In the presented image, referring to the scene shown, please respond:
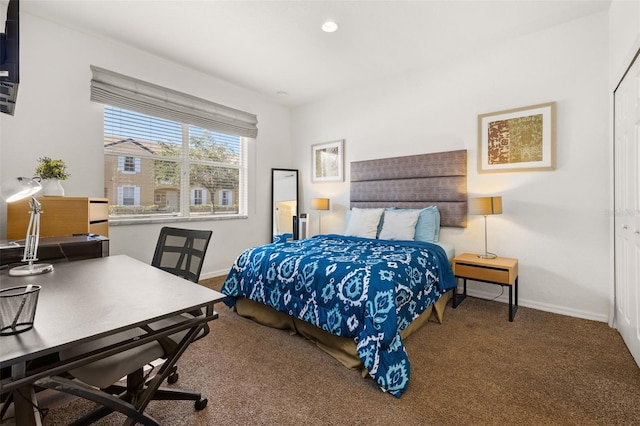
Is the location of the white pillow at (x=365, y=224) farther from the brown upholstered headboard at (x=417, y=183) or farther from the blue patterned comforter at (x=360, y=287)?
the blue patterned comforter at (x=360, y=287)

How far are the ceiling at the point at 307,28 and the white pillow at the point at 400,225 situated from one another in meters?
1.88

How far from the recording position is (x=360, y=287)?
1.96m

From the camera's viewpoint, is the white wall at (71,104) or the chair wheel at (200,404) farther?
the white wall at (71,104)

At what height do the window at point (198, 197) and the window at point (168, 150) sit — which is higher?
the window at point (168, 150)

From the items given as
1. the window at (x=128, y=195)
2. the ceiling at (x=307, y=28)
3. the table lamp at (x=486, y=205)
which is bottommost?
the table lamp at (x=486, y=205)

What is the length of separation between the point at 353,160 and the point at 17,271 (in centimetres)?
378

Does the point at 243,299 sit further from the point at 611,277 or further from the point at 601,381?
the point at 611,277

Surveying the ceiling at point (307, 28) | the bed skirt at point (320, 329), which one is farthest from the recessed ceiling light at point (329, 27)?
the bed skirt at point (320, 329)

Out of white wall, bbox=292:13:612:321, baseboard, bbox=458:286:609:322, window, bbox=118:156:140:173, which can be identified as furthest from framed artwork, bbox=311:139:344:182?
window, bbox=118:156:140:173

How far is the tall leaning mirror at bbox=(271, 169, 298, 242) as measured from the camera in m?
4.98

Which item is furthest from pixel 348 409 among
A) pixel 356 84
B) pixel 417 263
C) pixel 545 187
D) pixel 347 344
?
pixel 356 84

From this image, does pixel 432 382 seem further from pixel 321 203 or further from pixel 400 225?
pixel 321 203

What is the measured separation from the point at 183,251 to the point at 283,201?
3.17 m

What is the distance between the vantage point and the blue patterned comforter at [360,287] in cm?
180
